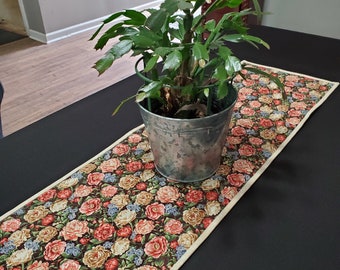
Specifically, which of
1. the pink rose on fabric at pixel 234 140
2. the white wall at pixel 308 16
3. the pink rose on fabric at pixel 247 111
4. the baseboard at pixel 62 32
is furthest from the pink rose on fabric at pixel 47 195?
the baseboard at pixel 62 32

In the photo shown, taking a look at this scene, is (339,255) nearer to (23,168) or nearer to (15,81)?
(23,168)

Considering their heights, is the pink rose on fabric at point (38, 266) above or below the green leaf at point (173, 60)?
below

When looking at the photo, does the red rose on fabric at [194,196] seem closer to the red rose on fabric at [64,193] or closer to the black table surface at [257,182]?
the black table surface at [257,182]

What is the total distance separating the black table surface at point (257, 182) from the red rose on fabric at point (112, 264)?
0.38ft

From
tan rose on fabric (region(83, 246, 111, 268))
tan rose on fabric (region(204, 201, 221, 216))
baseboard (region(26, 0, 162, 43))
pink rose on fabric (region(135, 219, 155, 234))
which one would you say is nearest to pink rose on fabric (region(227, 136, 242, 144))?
tan rose on fabric (region(204, 201, 221, 216))

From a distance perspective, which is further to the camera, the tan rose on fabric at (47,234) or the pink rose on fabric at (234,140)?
the pink rose on fabric at (234,140)

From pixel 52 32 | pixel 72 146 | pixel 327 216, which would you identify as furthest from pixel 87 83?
pixel 327 216

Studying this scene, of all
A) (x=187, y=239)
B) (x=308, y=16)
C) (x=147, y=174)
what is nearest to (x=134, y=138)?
(x=147, y=174)

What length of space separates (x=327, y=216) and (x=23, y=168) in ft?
2.18

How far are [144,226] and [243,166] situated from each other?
0.93 ft

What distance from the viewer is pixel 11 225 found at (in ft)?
2.22

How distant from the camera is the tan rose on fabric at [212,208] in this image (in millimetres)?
689

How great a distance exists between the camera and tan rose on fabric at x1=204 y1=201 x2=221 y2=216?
69cm

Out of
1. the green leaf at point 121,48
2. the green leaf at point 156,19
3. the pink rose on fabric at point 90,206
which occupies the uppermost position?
the green leaf at point 156,19
